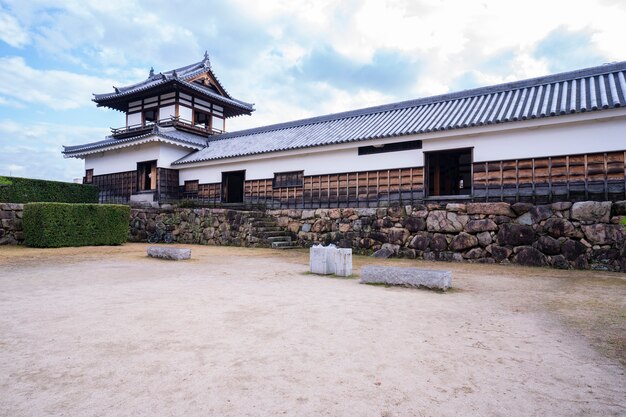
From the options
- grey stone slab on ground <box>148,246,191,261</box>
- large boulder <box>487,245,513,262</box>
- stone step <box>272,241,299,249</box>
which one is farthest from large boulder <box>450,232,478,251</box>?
grey stone slab on ground <box>148,246,191,261</box>

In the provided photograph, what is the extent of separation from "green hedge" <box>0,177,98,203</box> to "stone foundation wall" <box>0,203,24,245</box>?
94cm

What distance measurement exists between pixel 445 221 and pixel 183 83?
17.0 metres

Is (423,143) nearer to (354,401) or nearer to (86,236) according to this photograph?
(354,401)

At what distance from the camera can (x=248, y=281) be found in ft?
23.7

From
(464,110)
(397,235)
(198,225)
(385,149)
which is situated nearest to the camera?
(397,235)

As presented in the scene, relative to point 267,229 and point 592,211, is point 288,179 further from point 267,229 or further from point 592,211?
point 592,211

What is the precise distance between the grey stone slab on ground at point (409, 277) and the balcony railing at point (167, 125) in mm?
18413

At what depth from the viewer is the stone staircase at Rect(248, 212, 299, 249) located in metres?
14.6

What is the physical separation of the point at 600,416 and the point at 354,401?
157 centimetres

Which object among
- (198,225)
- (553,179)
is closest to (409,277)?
(553,179)

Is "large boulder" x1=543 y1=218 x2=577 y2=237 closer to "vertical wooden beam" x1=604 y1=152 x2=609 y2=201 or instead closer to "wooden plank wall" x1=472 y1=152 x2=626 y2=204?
"wooden plank wall" x1=472 y1=152 x2=626 y2=204

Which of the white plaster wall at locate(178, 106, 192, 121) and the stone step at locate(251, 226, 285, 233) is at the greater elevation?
the white plaster wall at locate(178, 106, 192, 121)

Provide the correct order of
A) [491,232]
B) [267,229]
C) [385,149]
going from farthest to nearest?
1. [267,229]
2. [385,149]
3. [491,232]

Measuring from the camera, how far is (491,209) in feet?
35.5
